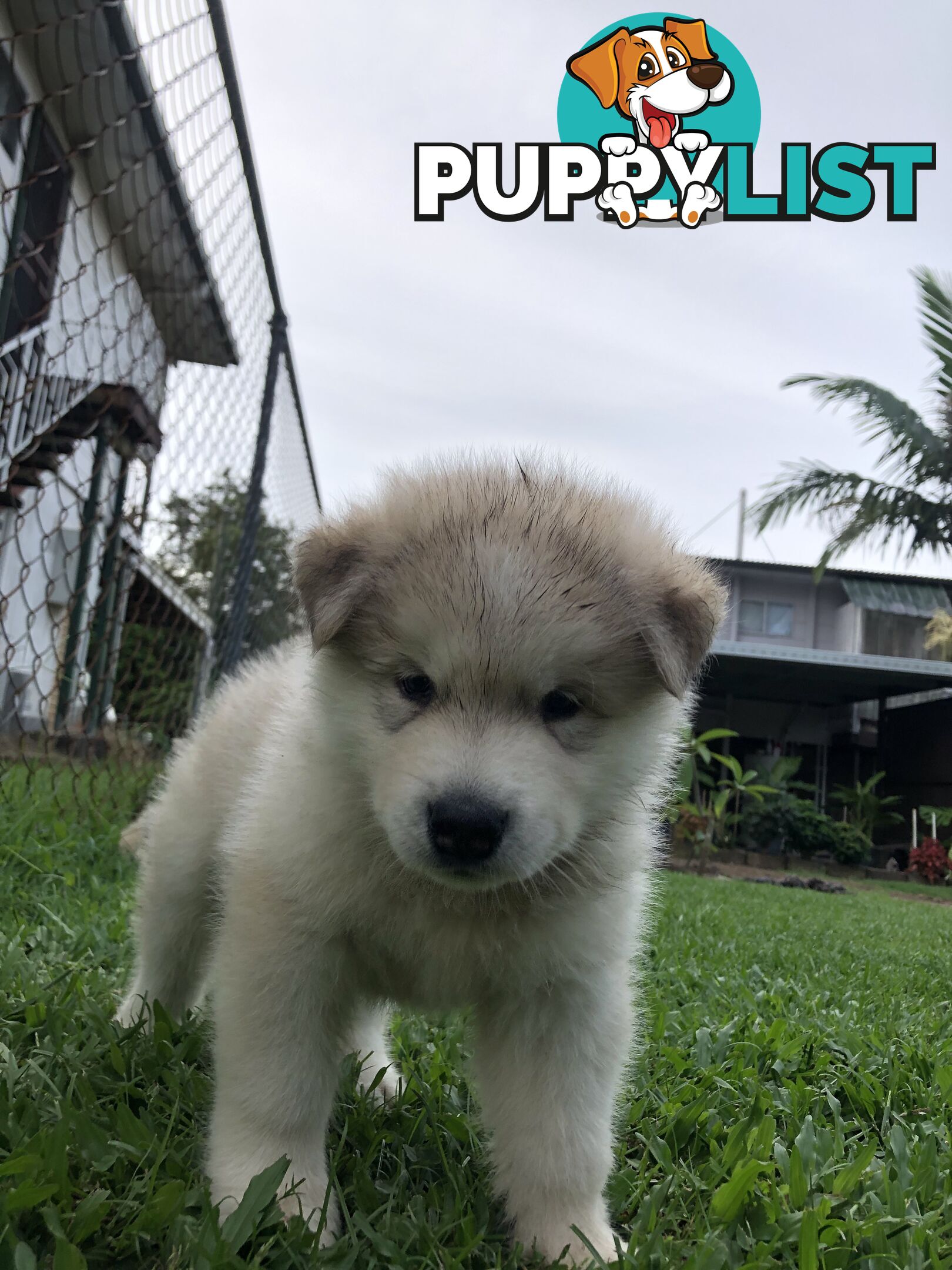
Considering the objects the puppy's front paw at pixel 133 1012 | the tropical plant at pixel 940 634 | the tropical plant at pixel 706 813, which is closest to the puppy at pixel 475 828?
the puppy's front paw at pixel 133 1012

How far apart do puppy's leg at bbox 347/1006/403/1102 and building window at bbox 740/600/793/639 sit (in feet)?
69.3

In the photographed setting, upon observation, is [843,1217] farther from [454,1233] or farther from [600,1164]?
[454,1233]

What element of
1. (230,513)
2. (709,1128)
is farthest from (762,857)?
(709,1128)

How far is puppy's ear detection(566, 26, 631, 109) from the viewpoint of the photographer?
6218 mm

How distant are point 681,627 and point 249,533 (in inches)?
145

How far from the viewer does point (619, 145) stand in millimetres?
6449

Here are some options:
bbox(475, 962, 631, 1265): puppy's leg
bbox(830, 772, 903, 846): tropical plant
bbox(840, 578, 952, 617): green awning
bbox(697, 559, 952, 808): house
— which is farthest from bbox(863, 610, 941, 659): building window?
bbox(475, 962, 631, 1265): puppy's leg

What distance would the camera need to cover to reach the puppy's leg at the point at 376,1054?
7.56ft

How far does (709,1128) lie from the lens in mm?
2131

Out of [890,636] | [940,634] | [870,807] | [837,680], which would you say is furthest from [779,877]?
[940,634]

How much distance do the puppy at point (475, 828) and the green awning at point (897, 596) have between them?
20.8 meters

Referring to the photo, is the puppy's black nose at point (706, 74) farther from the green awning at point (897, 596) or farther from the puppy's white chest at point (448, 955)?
the green awning at point (897, 596)

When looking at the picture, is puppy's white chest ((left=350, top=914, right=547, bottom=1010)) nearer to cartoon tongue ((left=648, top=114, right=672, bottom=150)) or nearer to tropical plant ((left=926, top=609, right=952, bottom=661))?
cartoon tongue ((left=648, top=114, right=672, bottom=150))

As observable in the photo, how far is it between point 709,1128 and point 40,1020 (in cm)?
154
